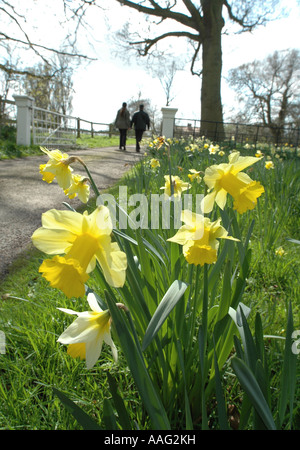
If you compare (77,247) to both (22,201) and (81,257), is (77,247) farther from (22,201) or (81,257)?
(22,201)

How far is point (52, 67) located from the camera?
405 inches

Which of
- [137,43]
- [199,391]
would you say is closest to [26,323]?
[199,391]

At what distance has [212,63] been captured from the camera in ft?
34.7

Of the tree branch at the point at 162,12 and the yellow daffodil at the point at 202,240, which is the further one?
the tree branch at the point at 162,12

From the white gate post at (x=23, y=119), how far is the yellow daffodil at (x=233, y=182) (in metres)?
8.17

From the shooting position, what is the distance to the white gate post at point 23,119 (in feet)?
26.0

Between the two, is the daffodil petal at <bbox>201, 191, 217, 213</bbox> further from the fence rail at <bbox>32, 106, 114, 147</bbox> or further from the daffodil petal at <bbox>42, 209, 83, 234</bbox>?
the fence rail at <bbox>32, 106, 114, 147</bbox>

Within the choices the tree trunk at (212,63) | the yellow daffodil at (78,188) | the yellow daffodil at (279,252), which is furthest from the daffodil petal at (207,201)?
the tree trunk at (212,63)

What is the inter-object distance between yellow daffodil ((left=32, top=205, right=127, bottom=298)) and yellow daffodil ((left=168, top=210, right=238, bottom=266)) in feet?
0.75

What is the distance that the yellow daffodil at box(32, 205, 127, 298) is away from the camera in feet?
1.70

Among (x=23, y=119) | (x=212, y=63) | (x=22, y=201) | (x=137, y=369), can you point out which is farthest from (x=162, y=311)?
(x=212, y=63)

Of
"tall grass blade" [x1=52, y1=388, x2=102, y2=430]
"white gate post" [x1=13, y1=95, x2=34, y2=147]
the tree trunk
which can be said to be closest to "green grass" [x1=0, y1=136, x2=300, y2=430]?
"tall grass blade" [x1=52, y1=388, x2=102, y2=430]

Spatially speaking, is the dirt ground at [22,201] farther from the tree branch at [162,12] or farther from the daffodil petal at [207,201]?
the tree branch at [162,12]
